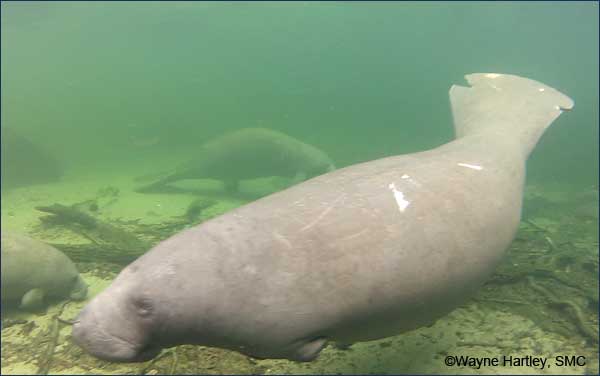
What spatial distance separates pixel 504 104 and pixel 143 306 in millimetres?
3866

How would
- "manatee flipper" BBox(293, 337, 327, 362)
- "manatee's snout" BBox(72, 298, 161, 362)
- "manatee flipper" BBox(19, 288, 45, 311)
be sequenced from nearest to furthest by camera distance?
"manatee's snout" BBox(72, 298, 161, 362) → "manatee flipper" BBox(293, 337, 327, 362) → "manatee flipper" BBox(19, 288, 45, 311)

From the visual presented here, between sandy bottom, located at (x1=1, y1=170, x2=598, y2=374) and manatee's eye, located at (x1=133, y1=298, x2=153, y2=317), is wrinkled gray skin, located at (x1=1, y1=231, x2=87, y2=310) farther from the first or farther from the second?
manatee's eye, located at (x1=133, y1=298, x2=153, y2=317)

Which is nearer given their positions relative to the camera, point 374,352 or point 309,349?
point 309,349

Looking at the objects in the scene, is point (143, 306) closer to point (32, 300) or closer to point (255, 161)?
point (32, 300)

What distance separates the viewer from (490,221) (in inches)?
117

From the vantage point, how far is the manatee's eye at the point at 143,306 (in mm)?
2045

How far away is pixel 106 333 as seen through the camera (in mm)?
2045

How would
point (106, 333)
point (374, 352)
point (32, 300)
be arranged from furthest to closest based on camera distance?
point (32, 300), point (374, 352), point (106, 333)

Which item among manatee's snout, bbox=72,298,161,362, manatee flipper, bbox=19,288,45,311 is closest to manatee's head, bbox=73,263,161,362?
manatee's snout, bbox=72,298,161,362

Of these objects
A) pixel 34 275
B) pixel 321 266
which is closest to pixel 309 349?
Result: pixel 321 266

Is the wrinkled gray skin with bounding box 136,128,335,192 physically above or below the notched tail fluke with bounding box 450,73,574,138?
below

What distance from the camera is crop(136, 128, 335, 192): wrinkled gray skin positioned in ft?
35.4

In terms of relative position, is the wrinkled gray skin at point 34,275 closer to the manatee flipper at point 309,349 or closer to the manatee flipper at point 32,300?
the manatee flipper at point 32,300

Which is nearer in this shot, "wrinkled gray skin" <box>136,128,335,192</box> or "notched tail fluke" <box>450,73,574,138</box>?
"notched tail fluke" <box>450,73,574,138</box>
